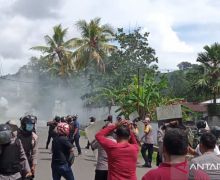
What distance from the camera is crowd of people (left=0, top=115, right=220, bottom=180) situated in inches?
149

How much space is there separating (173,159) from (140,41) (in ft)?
137

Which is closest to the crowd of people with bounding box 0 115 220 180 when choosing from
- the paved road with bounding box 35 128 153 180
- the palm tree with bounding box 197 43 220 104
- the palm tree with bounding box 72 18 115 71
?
the paved road with bounding box 35 128 153 180

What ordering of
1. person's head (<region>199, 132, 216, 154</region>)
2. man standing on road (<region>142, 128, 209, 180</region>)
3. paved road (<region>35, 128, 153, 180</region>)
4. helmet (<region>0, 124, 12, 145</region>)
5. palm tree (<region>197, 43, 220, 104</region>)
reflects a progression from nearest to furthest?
man standing on road (<region>142, 128, 209, 180</region>) → person's head (<region>199, 132, 216, 154</region>) → helmet (<region>0, 124, 12, 145</region>) → paved road (<region>35, 128, 153, 180</region>) → palm tree (<region>197, 43, 220, 104</region>)

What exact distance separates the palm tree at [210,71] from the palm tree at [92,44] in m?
10.1

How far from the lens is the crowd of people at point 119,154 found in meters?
3.79

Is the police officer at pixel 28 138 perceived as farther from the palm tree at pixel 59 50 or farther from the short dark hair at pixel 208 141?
the palm tree at pixel 59 50

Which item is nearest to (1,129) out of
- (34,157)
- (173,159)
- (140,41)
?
(34,157)

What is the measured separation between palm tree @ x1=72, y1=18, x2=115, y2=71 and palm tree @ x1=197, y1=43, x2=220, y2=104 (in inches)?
396

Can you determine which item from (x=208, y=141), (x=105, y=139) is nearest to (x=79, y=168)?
(x=105, y=139)

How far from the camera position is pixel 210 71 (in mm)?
34750

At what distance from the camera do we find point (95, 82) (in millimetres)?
48375

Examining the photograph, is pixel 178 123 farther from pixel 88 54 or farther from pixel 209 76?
pixel 88 54


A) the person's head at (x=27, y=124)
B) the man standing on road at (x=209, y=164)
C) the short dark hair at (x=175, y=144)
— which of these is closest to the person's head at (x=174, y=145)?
the short dark hair at (x=175, y=144)

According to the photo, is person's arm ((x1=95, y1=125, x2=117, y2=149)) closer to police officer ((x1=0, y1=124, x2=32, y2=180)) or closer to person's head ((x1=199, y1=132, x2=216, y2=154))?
police officer ((x1=0, y1=124, x2=32, y2=180))
